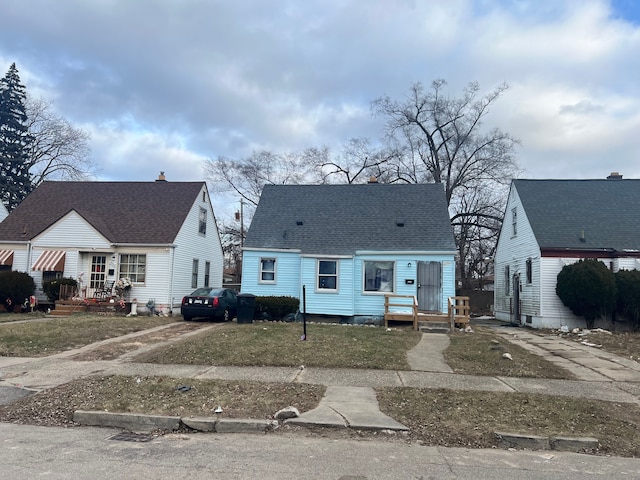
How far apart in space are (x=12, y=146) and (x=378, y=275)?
3538 centimetres

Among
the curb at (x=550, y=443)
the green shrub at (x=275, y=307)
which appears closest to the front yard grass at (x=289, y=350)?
the curb at (x=550, y=443)

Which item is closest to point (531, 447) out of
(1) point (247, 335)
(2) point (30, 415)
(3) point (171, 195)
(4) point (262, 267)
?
(2) point (30, 415)

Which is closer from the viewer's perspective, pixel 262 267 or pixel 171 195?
pixel 262 267

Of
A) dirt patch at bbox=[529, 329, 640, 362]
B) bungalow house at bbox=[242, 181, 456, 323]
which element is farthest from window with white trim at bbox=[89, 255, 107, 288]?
dirt patch at bbox=[529, 329, 640, 362]

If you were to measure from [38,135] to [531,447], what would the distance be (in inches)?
1775

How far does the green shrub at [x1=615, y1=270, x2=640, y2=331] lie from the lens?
1711cm

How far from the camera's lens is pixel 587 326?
1830 centimetres

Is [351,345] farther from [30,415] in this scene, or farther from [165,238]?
[165,238]

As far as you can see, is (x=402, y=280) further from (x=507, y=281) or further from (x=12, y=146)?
(x=12, y=146)

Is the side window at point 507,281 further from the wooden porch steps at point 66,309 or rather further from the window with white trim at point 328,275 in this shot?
the wooden porch steps at point 66,309

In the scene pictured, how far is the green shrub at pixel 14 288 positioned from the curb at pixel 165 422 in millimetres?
16892

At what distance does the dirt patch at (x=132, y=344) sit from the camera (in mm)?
10895

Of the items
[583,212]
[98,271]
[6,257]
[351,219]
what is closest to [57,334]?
[98,271]

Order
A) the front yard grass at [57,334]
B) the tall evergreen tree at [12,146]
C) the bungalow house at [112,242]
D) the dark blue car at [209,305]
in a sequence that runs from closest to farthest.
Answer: the front yard grass at [57,334]
the dark blue car at [209,305]
the bungalow house at [112,242]
the tall evergreen tree at [12,146]
